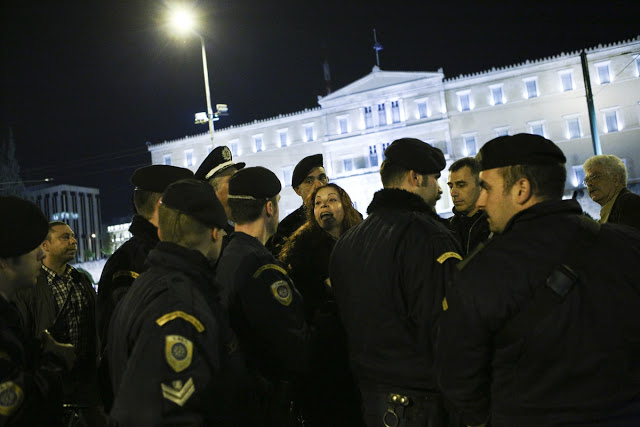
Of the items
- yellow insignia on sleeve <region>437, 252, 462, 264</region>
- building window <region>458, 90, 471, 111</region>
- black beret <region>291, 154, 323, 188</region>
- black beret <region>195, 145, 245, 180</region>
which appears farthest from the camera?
building window <region>458, 90, 471, 111</region>

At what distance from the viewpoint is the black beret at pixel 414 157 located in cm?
307

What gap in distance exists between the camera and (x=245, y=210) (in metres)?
3.34

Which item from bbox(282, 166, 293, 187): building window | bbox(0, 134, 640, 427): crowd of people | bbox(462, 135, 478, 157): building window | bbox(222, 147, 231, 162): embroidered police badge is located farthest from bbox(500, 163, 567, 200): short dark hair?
bbox(282, 166, 293, 187): building window

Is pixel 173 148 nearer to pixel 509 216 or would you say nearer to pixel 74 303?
pixel 74 303

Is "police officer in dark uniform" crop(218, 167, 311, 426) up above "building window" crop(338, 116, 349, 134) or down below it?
below

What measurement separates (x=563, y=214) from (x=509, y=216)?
24 centimetres

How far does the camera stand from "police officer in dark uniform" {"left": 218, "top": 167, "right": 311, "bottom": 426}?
2852 mm

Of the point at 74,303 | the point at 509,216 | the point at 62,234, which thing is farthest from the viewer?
the point at 62,234

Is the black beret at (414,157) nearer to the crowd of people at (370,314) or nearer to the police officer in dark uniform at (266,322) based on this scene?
the crowd of people at (370,314)

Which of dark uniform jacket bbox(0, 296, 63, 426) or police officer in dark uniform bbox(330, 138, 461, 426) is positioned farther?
police officer in dark uniform bbox(330, 138, 461, 426)

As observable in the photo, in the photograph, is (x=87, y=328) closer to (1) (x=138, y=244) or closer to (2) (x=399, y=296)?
(1) (x=138, y=244)

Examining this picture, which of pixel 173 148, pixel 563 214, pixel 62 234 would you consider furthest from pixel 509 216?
pixel 173 148

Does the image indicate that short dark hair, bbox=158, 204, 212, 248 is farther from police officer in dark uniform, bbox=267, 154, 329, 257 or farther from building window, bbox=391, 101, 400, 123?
building window, bbox=391, 101, 400, 123

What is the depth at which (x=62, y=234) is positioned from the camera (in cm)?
604
